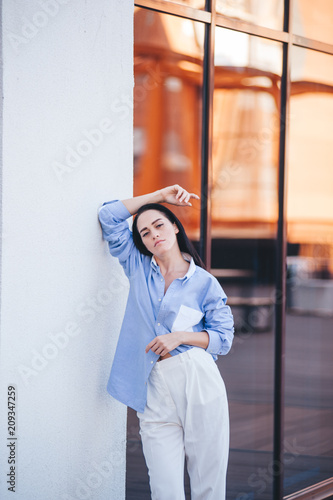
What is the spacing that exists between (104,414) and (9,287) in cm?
72

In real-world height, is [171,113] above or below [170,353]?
above

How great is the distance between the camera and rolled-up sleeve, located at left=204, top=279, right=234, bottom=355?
2461mm

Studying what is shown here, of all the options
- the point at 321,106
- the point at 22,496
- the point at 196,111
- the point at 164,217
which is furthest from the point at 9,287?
the point at 321,106

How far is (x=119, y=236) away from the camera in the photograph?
2.55m

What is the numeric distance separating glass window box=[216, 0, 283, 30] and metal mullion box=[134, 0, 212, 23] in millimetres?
184

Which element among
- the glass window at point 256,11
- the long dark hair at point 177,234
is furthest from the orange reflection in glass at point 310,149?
the long dark hair at point 177,234

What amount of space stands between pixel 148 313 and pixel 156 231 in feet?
1.04

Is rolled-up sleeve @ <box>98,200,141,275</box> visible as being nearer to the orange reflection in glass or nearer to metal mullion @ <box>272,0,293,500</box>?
metal mullion @ <box>272,0,293,500</box>

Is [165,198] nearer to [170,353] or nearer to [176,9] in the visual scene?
[170,353]

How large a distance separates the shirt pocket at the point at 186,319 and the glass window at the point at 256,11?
1800 mm

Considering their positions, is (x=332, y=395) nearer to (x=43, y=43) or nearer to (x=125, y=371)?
(x=125, y=371)

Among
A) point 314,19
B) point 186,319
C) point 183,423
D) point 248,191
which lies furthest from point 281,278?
point 314,19

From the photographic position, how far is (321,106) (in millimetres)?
4316

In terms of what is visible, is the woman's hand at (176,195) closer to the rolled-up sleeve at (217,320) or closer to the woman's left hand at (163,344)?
the rolled-up sleeve at (217,320)
